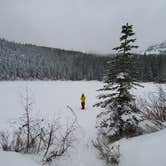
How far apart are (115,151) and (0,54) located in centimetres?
8265

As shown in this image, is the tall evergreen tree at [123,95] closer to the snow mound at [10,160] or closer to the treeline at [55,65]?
the snow mound at [10,160]

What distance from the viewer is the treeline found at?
67.1m

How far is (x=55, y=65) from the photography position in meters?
90.0

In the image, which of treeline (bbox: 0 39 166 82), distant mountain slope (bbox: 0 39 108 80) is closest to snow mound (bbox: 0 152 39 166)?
treeline (bbox: 0 39 166 82)

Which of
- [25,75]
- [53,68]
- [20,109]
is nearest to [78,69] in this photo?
[53,68]

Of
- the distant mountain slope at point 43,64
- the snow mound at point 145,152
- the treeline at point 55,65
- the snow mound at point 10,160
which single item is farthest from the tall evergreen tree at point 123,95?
the distant mountain slope at point 43,64

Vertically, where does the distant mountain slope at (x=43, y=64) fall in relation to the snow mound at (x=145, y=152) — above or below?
above

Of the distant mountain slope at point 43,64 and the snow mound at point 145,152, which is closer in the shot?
the snow mound at point 145,152

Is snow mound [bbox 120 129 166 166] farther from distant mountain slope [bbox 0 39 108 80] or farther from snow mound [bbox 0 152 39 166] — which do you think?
distant mountain slope [bbox 0 39 108 80]

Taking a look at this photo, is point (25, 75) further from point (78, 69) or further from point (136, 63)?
point (136, 63)

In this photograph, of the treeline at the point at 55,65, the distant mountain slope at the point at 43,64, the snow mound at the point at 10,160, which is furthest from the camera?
the distant mountain slope at the point at 43,64

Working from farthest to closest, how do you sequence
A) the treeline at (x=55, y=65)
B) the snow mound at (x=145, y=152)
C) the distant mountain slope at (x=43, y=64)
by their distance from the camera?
the distant mountain slope at (x=43, y=64) < the treeline at (x=55, y=65) < the snow mound at (x=145, y=152)

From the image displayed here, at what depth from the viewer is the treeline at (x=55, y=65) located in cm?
6712

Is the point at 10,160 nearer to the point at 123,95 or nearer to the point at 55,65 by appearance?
the point at 123,95
